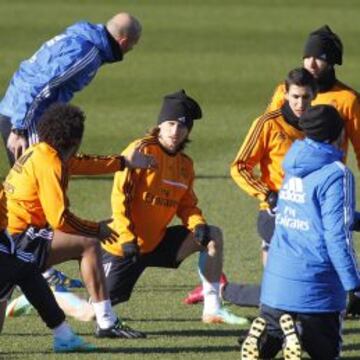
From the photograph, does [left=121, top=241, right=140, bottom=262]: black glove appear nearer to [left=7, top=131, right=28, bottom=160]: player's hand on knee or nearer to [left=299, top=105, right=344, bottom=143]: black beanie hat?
[left=7, top=131, right=28, bottom=160]: player's hand on knee

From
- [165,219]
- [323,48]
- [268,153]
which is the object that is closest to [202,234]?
[165,219]

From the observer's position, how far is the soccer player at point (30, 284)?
9297 mm

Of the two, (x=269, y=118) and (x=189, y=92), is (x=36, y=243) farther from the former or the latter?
(x=189, y=92)

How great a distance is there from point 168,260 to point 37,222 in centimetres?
121

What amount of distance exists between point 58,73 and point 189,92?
11394 millimetres

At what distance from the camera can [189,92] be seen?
23.2m

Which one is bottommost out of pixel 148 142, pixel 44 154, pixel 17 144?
pixel 17 144

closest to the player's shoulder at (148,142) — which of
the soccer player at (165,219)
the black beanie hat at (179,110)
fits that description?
the soccer player at (165,219)

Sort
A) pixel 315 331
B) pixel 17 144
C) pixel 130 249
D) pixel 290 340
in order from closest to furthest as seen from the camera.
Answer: pixel 290 340, pixel 315 331, pixel 130 249, pixel 17 144

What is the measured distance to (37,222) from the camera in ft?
32.9

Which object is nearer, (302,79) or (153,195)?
(302,79)

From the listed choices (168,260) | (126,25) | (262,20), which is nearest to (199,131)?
(126,25)

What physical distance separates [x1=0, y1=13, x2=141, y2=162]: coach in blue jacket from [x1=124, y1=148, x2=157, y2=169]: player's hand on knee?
1542 millimetres

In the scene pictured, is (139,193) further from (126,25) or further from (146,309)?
(126,25)
